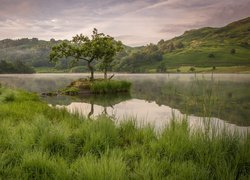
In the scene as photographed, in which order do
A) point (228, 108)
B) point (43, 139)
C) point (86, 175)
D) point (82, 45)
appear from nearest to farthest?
1. point (86, 175)
2. point (43, 139)
3. point (228, 108)
4. point (82, 45)

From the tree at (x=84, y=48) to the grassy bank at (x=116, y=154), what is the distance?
38.0 m

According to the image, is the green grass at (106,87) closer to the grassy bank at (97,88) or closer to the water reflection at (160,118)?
the grassy bank at (97,88)

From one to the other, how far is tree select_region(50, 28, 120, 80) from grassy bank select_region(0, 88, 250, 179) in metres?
Result: 38.0

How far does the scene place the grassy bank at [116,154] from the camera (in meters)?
5.41

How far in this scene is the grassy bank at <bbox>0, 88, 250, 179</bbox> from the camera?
5.41m

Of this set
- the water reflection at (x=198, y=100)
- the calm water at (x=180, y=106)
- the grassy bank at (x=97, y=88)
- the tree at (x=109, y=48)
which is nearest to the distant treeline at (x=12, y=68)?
the water reflection at (x=198, y=100)

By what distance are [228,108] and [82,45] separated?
1215 inches

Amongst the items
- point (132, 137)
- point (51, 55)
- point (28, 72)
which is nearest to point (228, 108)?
point (132, 137)

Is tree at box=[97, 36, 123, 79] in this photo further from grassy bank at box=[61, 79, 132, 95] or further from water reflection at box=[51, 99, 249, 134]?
water reflection at box=[51, 99, 249, 134]

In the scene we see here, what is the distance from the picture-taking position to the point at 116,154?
21.0 feet

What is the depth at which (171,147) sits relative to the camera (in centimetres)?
695

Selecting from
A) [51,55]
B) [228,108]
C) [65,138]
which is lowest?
[228,108]

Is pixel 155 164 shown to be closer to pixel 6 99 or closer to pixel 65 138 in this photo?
pixel 65 138

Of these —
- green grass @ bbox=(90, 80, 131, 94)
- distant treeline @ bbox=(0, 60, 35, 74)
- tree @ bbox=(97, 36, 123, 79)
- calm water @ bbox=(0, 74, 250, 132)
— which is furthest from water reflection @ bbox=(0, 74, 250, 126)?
distant treeline @ bbox=(0, 60, 35, 74)
